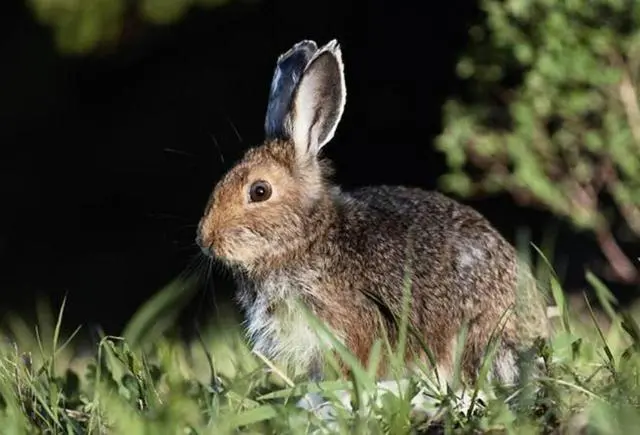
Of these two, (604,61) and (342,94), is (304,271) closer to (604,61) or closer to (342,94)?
(342,94)

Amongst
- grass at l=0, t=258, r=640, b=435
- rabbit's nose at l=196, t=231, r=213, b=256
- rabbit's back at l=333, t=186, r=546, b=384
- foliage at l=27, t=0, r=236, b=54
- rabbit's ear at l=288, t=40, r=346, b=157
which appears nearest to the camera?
grass at l=0, t=258, r=640, b=435

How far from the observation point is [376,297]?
4742mm

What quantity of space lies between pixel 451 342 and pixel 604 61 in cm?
242

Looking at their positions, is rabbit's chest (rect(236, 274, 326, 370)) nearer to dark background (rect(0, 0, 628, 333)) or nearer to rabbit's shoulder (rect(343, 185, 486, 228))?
rabbit's shoulder (rect(343, 185, 486, 228))

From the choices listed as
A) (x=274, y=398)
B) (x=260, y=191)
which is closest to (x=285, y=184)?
(x=260, y=191)

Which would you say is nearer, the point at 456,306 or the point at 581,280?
the point at 456,306

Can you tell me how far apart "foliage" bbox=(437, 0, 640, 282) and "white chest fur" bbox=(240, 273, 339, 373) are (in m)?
2.10

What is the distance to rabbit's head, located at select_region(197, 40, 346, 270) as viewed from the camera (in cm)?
490

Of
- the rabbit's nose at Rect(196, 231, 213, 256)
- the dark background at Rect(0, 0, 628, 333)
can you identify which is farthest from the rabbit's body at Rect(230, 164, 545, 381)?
the dark background at Rect(0, 0, 628, 333)

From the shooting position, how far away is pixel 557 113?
667 cm

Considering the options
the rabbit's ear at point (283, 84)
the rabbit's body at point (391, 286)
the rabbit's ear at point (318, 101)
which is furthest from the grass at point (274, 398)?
the rabbit's ear at point (283, 84)

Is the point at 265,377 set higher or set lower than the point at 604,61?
lower

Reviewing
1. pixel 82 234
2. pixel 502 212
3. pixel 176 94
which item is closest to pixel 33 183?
pixel 82 234

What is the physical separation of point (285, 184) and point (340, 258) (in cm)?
40
